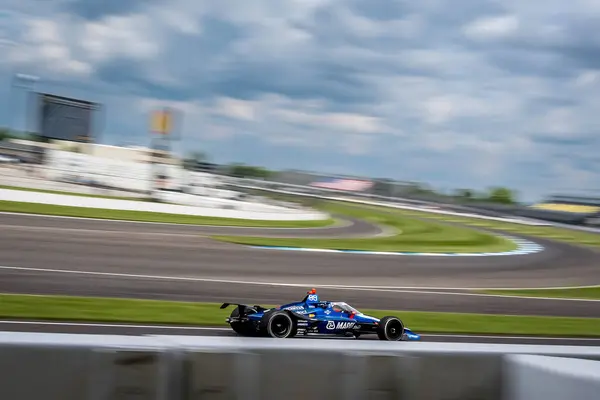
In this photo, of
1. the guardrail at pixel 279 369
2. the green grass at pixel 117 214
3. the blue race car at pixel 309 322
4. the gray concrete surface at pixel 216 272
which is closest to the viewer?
the guardrail at pixel 279 369

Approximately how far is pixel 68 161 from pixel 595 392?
25.7m

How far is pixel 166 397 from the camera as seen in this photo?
367 centimetres

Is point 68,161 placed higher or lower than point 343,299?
higher

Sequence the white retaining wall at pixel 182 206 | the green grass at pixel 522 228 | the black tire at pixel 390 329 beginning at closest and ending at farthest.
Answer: the black tire at pixel 390 329 < the white retaining wall at pixel 182 206 < the green grass at pixel 522 228

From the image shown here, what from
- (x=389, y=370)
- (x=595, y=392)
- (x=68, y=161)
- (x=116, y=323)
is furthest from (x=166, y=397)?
(x=68, y=161)

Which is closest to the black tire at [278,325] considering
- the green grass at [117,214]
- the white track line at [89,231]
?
the white track line at [89,231]

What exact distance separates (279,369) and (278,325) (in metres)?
6.76

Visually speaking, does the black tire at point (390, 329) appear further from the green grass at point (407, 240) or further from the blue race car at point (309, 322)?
the green grass at point (407, 240)

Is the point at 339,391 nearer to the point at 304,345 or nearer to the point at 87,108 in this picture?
the point at 304,345

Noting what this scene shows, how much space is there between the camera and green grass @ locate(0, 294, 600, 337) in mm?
11672

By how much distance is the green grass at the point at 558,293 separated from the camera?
1909cm

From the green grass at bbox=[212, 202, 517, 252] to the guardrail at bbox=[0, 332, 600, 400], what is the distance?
1715 cm

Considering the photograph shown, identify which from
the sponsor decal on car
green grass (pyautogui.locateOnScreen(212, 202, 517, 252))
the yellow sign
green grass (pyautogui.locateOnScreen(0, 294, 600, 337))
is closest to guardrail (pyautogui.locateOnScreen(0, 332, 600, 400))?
the sponsor decal on car

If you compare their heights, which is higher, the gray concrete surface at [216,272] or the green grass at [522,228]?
the green grass at [522,228]
